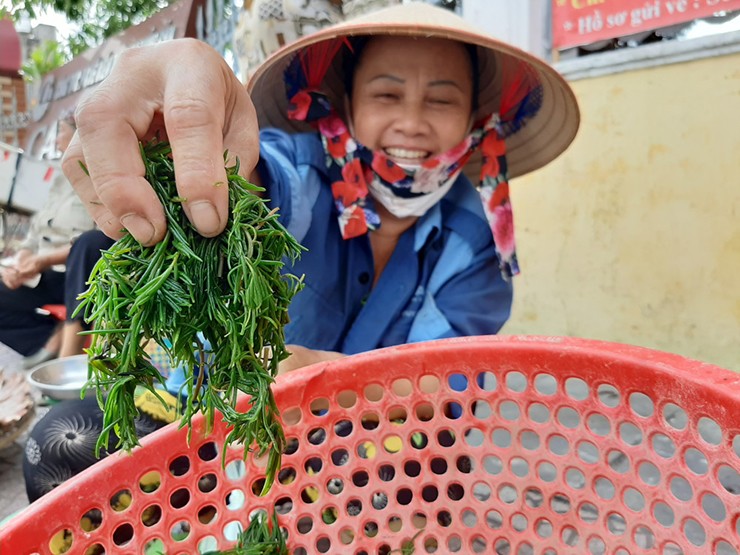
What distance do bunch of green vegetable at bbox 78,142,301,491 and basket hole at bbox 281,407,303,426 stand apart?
27 centimetres

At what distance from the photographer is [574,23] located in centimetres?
242

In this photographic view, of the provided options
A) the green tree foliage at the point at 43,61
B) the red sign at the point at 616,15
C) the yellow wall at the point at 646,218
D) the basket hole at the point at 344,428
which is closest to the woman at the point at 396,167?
the basket hole at the point at 344,428

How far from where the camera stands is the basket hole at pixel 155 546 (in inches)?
33.7

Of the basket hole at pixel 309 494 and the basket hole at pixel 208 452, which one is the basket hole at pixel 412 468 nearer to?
the basket hole at pixel 309 494

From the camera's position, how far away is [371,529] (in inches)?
39.3

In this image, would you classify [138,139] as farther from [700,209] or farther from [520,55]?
[700,209]

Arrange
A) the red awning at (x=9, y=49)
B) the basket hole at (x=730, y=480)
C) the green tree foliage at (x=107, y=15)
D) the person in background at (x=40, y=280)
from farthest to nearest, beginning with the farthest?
1. the red awning at (x=9, y=49)
2. the green tree foliage at (x=107, y=15)
3. the person in background at (x=40, y=280)
4. the basket hole at (x=730, y=480)

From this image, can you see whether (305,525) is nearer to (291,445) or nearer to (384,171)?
(291,445)

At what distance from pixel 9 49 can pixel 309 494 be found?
38.8 ft

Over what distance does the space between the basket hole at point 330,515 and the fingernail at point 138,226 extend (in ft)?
1.96

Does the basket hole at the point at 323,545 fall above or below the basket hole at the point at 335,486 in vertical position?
below

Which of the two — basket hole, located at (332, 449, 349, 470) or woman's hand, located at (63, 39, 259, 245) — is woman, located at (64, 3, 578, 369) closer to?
basket hole, located at (332, 449, 349, 470)

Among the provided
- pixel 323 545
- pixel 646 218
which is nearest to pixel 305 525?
pixel 323 545

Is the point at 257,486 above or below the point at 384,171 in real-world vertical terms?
below
